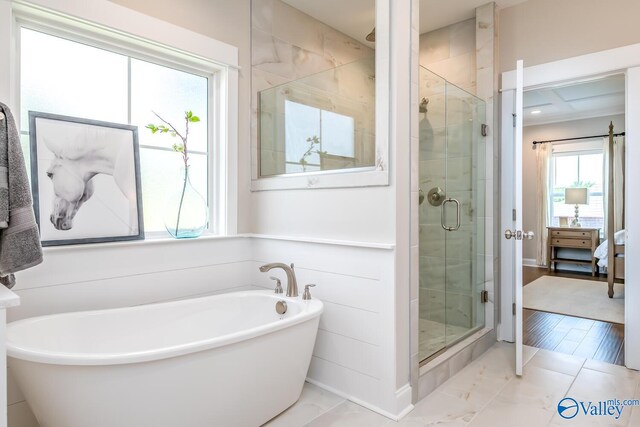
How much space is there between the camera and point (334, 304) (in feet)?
7.25

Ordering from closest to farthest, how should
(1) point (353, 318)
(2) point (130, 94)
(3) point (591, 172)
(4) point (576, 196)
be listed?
(1) point (353, 318) < (2) point (130, 94) < (4) point (576, 196) < (3) point (591, 172)

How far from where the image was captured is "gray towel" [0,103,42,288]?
1.41m

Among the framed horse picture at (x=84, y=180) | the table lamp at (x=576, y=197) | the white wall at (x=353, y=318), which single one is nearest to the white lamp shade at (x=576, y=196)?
the table lamp at (x=576, y=197)

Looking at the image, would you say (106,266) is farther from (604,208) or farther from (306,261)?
(604,208)

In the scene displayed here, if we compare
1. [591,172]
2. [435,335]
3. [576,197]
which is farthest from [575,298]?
[591,172]

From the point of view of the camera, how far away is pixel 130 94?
7.39 feet

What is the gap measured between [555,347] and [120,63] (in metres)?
3.61

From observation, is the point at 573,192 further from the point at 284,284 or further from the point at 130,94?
the point at 130,94

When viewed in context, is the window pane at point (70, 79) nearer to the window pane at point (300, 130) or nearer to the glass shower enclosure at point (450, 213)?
the window pane at point (300, 130)

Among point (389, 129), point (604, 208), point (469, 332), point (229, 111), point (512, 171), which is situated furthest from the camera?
point (604, 208)

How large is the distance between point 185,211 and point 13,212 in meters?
1.02

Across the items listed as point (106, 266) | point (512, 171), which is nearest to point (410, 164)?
point (512, 171)

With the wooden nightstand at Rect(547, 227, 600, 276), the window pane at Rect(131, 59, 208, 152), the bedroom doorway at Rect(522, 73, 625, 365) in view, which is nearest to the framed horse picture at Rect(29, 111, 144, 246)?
the window pane at Rect(131, 59, 208, 152)

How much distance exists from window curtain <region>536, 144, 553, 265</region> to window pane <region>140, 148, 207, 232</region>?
6392 mm
